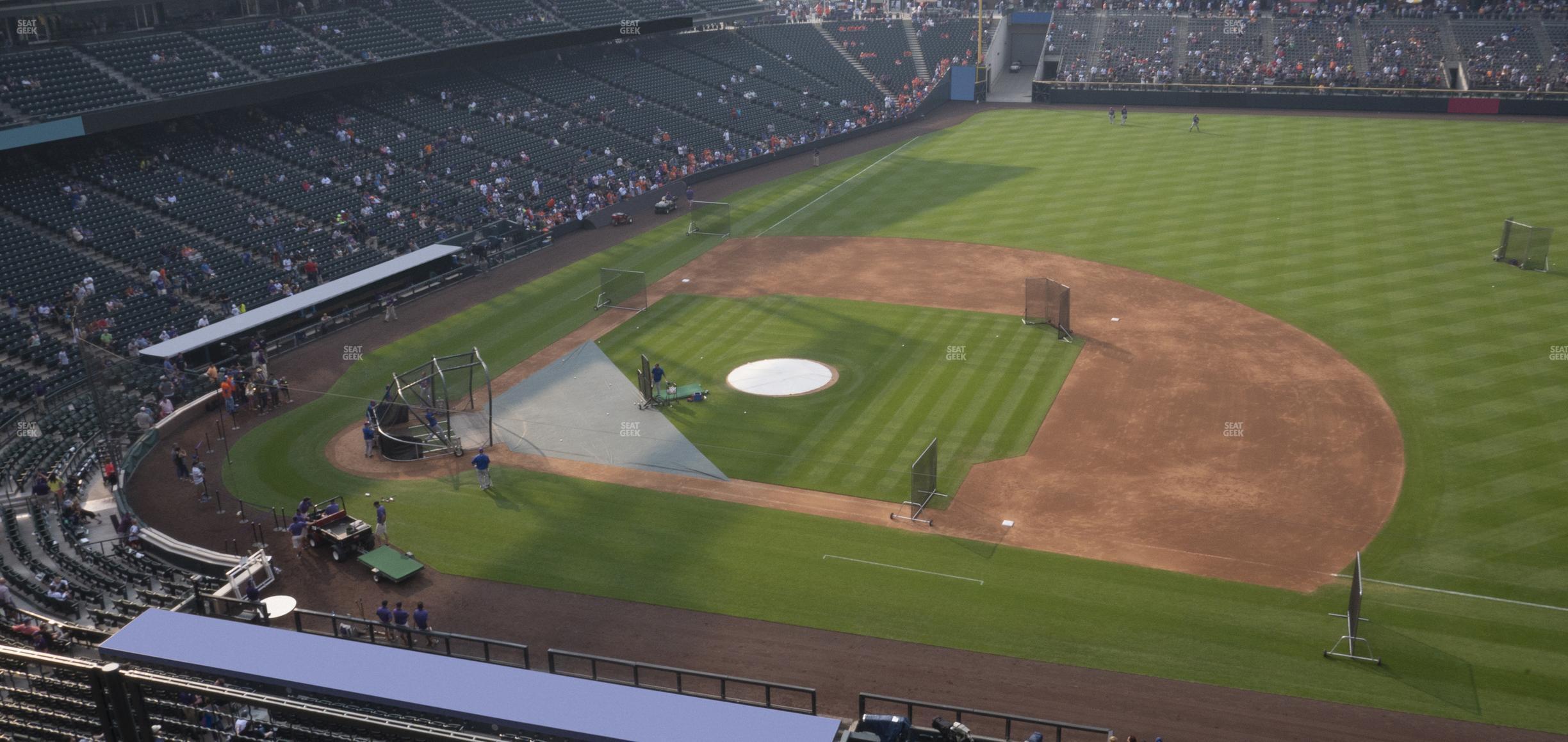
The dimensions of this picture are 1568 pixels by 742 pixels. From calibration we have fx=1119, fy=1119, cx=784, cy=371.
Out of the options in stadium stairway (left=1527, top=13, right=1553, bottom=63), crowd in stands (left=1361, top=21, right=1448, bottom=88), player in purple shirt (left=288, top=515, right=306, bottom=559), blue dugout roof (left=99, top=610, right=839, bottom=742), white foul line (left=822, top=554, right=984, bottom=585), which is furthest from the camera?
crowd in stands (left=1361, top=21, right=1448, bottom=88)

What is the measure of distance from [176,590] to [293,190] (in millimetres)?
30325

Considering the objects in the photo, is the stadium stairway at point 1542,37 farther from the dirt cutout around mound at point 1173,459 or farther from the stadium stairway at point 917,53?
the dirt cutout around mound at point 1173,459

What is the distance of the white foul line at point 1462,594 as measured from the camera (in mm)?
23688

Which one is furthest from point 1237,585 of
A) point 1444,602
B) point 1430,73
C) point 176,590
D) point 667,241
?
point 1430,73

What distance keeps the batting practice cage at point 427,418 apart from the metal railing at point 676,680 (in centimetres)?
1133

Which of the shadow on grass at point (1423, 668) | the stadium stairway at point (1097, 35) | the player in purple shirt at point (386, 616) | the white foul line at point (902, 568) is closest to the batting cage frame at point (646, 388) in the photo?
the white foul line at point (902, 568)

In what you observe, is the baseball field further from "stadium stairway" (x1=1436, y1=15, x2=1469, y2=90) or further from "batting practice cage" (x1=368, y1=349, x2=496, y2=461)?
"stadium stairway" (x1=1436, y1=15, x2=1469, y2=90)

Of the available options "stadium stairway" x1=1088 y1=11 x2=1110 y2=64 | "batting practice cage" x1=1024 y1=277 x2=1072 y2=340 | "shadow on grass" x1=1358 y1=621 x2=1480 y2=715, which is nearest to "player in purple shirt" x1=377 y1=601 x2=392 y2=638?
"shadow on grass" x1=1358 y1=621 x2=1480 y2=715

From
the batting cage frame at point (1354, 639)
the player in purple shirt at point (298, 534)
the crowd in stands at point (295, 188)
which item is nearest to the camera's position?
the batting cage frame at point (1354, 639)

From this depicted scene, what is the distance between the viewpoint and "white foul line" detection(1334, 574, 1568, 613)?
23688 millimetres

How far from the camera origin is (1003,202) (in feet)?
188

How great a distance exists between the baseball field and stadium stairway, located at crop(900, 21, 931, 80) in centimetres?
3489

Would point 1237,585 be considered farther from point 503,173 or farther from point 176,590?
point 503,173

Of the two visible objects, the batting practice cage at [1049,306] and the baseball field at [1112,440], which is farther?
the batting practice cage at [1049,306]
